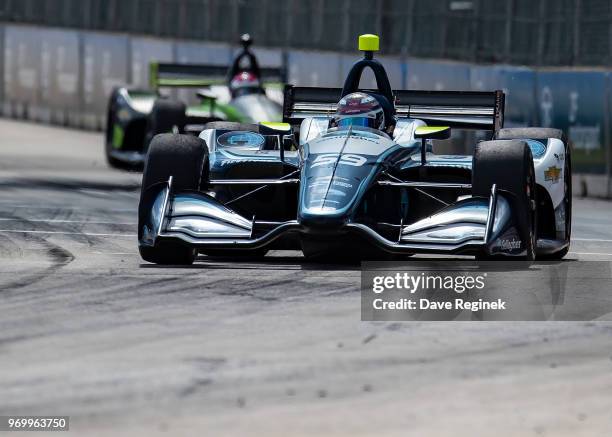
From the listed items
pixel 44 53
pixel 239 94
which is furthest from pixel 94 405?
pixel 44 53

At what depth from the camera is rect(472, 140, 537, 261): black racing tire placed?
1153cm

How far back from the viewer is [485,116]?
14.1 meters

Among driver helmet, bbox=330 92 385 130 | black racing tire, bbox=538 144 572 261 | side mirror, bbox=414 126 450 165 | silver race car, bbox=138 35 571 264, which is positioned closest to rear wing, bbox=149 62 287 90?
silver race car, bbox=138 35 571 264

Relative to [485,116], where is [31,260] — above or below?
below

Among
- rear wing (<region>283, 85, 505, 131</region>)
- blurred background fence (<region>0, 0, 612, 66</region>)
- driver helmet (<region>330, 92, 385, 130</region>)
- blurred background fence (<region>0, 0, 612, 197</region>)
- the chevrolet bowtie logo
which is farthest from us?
blurred background fence (<region>0, 0, 612, 66</region>)

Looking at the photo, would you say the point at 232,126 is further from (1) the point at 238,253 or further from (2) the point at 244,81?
(2) the point at 244,81

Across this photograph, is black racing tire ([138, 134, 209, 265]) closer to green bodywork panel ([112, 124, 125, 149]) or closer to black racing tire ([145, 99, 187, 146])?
black racing tire ([145, 99, 187, 146])

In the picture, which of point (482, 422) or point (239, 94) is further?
point (239, 94)

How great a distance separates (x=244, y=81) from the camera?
23031mm

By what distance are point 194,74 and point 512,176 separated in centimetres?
1358

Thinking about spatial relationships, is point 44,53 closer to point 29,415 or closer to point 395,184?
point 395,184

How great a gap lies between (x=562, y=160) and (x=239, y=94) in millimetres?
10288

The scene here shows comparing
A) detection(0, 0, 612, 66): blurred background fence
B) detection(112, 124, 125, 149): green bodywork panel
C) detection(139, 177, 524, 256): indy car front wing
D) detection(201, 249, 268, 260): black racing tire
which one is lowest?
detection(112, 124, 125, 149): green bodywork panel

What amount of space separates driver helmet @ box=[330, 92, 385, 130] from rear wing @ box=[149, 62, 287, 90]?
1092 cm
